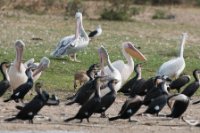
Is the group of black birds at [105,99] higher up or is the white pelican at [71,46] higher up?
the group of black birds at [105,99]

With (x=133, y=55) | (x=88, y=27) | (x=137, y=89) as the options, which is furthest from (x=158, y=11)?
(x=137, y=89)

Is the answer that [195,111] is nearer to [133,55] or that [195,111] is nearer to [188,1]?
[133,55]

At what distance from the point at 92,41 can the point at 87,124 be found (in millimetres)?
14132

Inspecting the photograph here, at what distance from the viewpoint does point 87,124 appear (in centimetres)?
1420

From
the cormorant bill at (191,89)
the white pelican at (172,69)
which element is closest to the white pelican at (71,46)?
the white pelican at (172,69)

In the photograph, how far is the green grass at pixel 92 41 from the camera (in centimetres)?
2170

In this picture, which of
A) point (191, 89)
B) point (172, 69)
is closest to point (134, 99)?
point (191, 89)

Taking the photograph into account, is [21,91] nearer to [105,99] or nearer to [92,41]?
[105,99]

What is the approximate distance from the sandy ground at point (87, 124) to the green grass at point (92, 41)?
125 inches

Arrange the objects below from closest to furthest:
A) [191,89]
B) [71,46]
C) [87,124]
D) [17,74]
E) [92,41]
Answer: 1. [87,124]
2. [191,89]
3. [17,74]
4. [71,46]
5. [92,41]

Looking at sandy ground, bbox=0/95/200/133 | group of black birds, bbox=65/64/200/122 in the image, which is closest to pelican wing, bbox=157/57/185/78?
group of black birds, bbox=65/64/200/122

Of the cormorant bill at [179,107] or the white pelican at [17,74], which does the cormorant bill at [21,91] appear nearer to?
the white pelican at [17,74]

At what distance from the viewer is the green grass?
21.7 metres

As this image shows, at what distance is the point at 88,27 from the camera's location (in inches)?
1313
